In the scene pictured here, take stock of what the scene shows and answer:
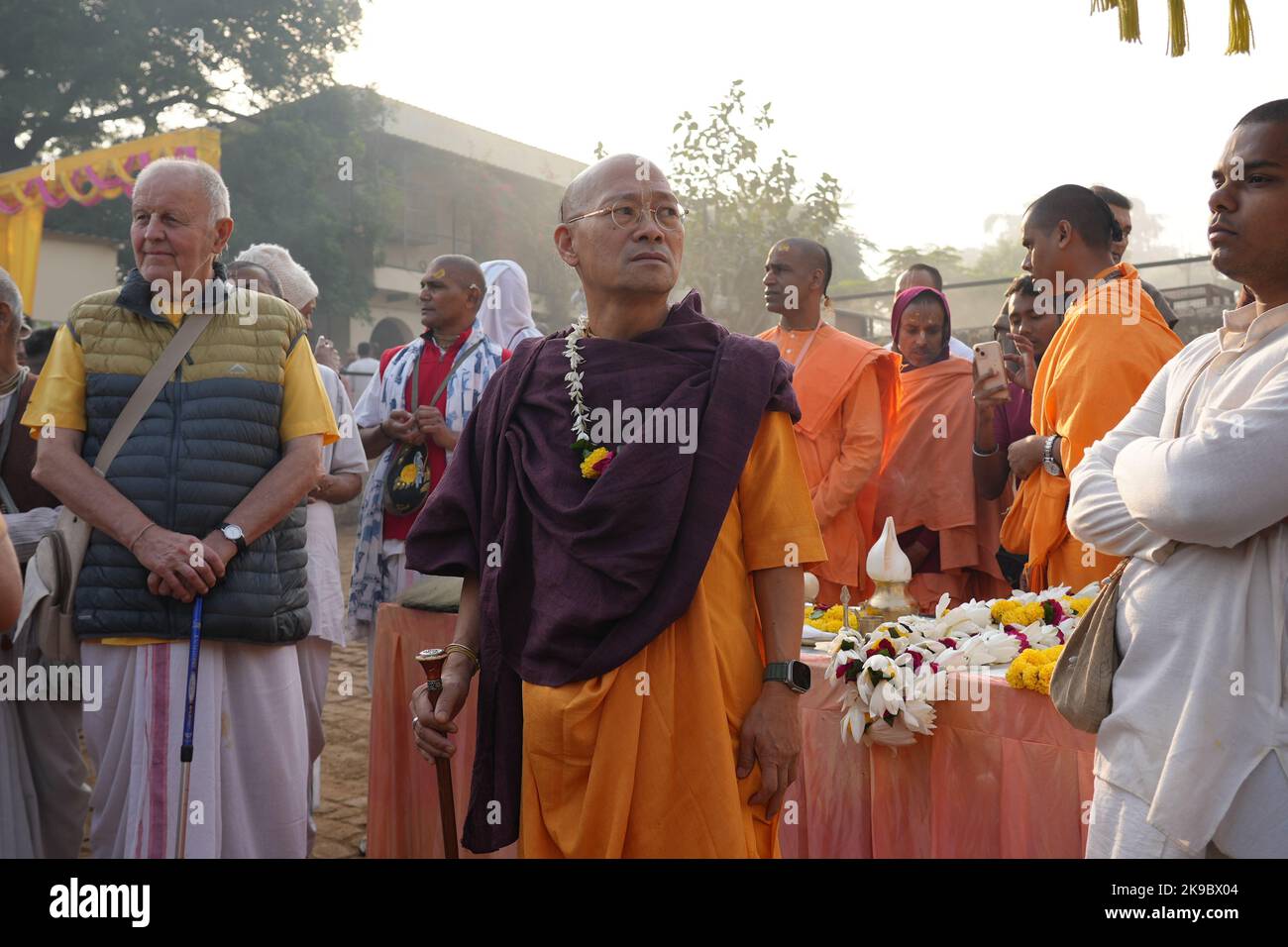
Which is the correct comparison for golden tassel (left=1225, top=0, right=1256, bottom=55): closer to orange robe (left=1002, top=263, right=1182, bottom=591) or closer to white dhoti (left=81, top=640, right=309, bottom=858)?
orange robe (left=1002, top=263, right=1182, bottom=591)

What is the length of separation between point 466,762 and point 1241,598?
291 cm

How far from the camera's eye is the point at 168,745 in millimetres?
3188

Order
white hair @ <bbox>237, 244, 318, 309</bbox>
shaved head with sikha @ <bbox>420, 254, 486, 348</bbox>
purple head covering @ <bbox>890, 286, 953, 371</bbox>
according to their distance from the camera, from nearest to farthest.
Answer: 1. white hair @ <bbox>237, 244, 318, 309</bbox>
2. shaved head with sikha @ <bbox>420, 254, 486, 348</bbox>
3. purple head covering @ <bbox>890, 286, 953, 371</bbox>

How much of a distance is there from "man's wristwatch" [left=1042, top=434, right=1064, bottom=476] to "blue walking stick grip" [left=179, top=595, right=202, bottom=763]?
9.23 ft

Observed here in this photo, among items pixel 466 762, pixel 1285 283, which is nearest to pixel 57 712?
pixel 466 762

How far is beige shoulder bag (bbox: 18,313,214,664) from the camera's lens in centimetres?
320

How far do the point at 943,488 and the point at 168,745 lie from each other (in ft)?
12.2

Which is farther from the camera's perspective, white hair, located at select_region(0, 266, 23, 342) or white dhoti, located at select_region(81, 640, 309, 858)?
white hair, located at select_region(0, 266, 23, 342)

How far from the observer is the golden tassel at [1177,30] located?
346 centimetres

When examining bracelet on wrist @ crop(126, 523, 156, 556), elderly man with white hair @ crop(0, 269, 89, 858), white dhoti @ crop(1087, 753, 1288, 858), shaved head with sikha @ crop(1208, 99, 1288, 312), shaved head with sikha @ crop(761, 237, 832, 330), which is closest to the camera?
white dhoti @ crop(1087, 753, 1288, 858)

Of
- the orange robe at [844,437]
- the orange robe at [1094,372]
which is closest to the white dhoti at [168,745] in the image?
the orange robe at [1094,372]

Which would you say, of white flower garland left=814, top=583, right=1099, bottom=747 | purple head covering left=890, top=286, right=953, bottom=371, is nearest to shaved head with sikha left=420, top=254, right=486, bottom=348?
purple head covering left=890, top=286, right=953, bottom=371

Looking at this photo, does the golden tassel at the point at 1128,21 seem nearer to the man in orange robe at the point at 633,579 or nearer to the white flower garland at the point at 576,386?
the man in orange robe at the point at 633,579

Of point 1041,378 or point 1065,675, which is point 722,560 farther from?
point 1041,378
